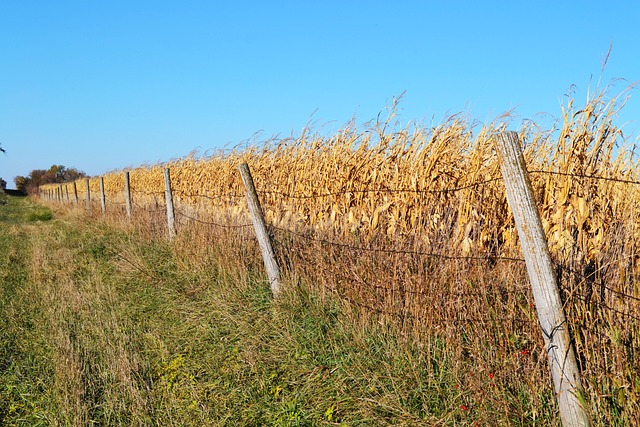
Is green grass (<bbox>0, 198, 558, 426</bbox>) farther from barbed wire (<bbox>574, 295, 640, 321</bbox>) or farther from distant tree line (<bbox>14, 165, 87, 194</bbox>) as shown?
distant tree line (<bbox>14, 165, 87, 194</bbox>)

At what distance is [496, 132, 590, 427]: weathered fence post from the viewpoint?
2.96 metres

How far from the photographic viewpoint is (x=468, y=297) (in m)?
3.75

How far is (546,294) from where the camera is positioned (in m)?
3.00

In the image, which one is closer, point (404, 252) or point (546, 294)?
point (546, 294)

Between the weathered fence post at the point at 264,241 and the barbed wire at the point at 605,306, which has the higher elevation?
the weathered fence post at the point at 264,241

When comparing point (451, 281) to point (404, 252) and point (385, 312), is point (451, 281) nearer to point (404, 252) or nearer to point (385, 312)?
point (404, 252)

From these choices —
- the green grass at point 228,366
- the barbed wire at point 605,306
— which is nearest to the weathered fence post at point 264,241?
the green grass at point 228,366

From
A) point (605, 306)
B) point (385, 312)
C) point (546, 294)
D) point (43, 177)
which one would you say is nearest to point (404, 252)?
point (385, 312)

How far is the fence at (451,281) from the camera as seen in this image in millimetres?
2986

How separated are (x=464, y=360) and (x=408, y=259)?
0.92 meters

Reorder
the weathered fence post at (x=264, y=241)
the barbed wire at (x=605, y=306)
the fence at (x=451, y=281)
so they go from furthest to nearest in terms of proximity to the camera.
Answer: the weathered fence post at (x=264, y=241), the fence at (x=451, y=281), the barbed wire at (x=605, y=306)

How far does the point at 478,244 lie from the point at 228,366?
2.24 m

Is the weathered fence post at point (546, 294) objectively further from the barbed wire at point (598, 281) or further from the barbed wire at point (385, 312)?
the barbed wire at point (385, 312)

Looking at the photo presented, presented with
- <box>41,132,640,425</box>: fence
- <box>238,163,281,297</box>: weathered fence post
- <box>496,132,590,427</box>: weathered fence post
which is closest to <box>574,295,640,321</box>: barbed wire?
<box>41,132,640,425</box>: fence
